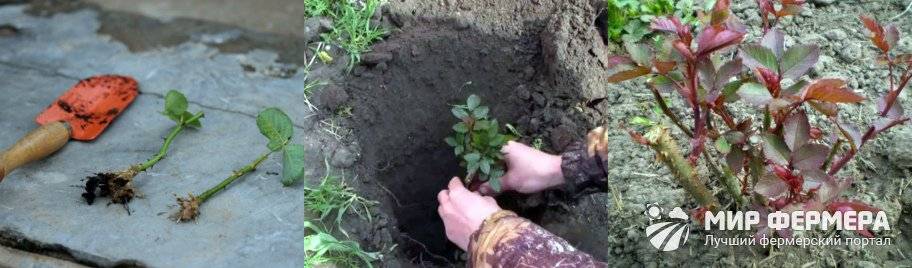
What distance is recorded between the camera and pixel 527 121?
1.25 meters

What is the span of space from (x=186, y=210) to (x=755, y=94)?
39.1 inches

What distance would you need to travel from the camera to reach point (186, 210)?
1.77 metres

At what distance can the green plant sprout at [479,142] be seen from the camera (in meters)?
1.23

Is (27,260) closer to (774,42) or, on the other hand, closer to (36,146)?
(36,146)

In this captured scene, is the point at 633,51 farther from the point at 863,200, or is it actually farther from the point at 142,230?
the point at 142,230

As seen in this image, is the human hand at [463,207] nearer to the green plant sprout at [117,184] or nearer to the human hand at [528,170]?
the human hand at [528,170]

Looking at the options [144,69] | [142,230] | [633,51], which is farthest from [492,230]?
[144,69]

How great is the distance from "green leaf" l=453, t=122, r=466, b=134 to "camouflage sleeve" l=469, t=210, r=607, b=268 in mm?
112

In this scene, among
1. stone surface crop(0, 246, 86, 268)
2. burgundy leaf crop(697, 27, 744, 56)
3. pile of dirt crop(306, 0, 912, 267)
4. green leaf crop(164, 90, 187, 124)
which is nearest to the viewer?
burgundy leaf crop(697, 27, 744, 56)

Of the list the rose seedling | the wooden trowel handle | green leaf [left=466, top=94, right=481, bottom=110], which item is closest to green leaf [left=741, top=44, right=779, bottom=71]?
the rose seedling

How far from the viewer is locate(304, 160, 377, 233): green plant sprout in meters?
1.30

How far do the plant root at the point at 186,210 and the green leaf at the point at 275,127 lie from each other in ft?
0.53

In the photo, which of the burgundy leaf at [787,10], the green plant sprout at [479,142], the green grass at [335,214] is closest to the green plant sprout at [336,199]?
the green grass at [335,214]

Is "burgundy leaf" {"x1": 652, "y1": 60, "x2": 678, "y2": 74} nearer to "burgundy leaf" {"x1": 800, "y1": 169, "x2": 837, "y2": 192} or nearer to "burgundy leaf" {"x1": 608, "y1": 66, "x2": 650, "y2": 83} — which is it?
"burgundy leaf" {"x1": 608, "y1": 66, "x2": 650, "y2": 83}
